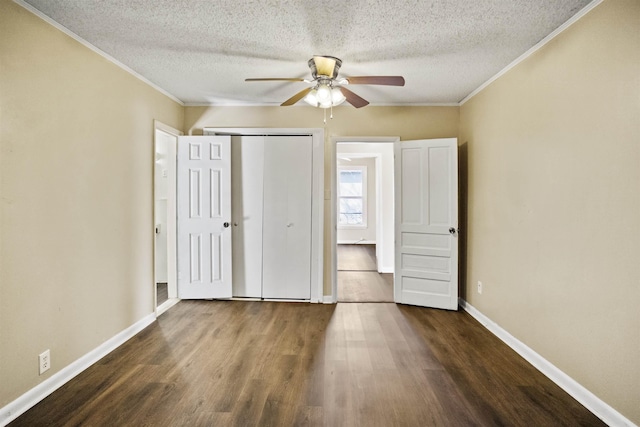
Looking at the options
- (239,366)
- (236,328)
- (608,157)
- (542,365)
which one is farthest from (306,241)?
(608,157)

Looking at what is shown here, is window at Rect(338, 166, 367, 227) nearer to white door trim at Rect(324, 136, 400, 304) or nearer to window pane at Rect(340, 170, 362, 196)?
window pane at Rect(340, 170, 362, 196)

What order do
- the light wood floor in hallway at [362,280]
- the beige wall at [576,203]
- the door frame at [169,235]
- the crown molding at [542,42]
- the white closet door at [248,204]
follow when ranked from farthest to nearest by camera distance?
1. the light wood floor in hallway at [362,280]
2. the white closet door at [248,204]
3. the door frame at [169,235]
4. the crown molding at [542,42]
5. the beige wall at [576,203]

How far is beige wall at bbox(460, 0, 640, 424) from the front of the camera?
1.79 m

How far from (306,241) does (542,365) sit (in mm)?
2604

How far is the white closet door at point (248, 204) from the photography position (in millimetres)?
4172

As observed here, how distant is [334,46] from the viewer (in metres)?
2.57

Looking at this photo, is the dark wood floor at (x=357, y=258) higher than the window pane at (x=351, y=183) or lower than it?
lower

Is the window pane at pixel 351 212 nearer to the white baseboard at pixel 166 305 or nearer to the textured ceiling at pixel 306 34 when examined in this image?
the white baseboard at pixel 166 305

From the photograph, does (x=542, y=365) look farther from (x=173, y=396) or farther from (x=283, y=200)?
(x=283, y=200)

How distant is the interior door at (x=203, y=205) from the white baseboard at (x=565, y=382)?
3068 millimetres

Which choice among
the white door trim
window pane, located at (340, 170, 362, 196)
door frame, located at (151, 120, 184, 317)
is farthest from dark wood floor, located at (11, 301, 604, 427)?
window pane, located at (340, 170, 362, 196)

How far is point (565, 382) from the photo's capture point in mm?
2217

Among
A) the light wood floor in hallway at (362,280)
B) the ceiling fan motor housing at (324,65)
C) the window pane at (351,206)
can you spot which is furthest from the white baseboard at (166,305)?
the window pane at (351,206)

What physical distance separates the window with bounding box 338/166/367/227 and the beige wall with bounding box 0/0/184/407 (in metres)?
6.47
